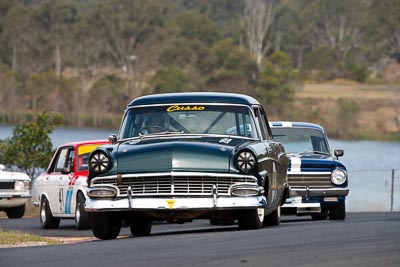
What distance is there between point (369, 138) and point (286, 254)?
67391 mm

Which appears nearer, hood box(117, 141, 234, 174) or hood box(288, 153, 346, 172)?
hood box(117, 141, 234, 174)

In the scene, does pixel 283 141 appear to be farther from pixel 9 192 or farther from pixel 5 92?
pixel 5 92

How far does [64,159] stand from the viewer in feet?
61.6

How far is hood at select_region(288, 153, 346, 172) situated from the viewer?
18.4 meters

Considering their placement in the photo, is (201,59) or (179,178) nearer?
(179,178)

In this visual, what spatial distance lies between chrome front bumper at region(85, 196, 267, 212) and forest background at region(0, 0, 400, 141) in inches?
2498

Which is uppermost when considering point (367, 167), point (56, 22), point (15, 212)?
point (56, 22)

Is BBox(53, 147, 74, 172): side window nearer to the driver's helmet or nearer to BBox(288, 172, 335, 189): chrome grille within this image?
BBox(288, 172, 335, 189): chrome grille

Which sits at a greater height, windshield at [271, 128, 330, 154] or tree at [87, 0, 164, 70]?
tree at [87, 0, 164, 70]

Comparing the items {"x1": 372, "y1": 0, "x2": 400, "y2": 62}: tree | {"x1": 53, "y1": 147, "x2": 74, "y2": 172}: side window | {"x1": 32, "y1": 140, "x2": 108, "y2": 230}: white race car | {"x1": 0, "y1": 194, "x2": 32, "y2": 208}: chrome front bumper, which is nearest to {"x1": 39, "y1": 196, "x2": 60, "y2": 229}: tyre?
{"x1": 32, "y1": 140, "x2": 108, "y2": 230}: white race car

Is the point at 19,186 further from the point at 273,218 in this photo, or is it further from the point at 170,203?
the point at 170,203

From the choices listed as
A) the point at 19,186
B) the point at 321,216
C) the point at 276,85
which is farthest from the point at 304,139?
the point at 276,85

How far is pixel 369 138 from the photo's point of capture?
76250 mm

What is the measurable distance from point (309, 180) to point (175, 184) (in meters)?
6.41
